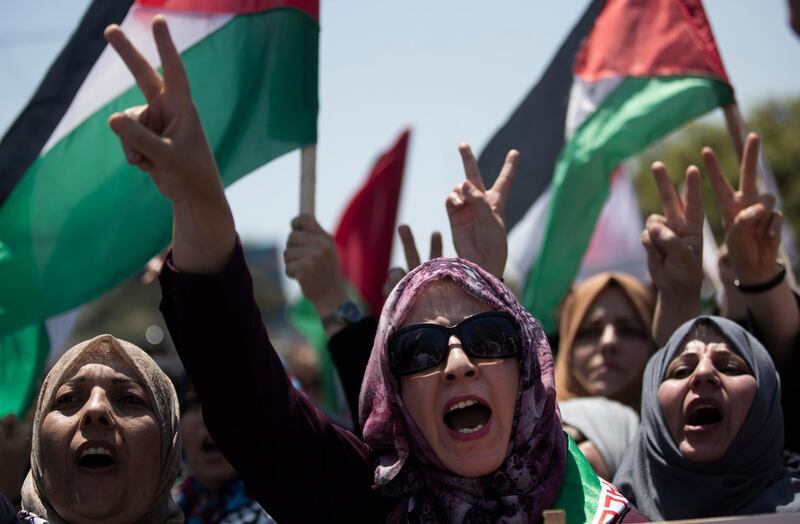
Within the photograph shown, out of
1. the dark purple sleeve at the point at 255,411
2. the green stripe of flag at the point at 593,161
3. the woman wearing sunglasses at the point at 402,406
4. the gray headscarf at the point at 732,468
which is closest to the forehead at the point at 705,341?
the gray headscarf at the point at 732,468

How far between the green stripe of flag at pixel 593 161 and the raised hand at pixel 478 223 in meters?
1.46

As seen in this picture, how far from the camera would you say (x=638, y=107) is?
530cm

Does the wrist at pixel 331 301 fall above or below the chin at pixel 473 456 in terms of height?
above

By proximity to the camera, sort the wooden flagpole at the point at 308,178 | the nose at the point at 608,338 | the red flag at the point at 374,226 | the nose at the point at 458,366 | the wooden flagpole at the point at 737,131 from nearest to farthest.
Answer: the nose at the point at 458,366 → the wooden flagpole at the point at 308,178 → the wooden flagpole at the point at 737,131 → the nose at the point at 608,338 → the red flag at the point at 374,226

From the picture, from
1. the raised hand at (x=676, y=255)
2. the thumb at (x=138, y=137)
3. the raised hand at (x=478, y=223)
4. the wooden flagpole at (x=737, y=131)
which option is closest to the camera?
the thumb at (x=138, y=137)

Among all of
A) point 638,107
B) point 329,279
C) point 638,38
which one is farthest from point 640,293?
point 329,279

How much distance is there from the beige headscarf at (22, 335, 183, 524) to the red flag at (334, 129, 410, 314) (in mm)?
4390

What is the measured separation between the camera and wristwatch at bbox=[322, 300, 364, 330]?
387 centimetres

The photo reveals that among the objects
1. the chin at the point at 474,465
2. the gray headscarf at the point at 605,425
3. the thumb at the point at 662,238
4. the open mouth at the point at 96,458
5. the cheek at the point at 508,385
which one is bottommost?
the gray headscarf at the point at 605,425

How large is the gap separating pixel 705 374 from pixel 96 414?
5.29ft

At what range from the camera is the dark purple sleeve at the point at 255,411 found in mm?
2570

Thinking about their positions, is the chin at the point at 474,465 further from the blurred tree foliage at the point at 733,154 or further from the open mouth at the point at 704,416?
the blurred tree foliage at the point at 733,154

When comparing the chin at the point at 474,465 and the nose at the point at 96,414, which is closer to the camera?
the chin at the point at 474,465

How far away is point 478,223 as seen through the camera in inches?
143
